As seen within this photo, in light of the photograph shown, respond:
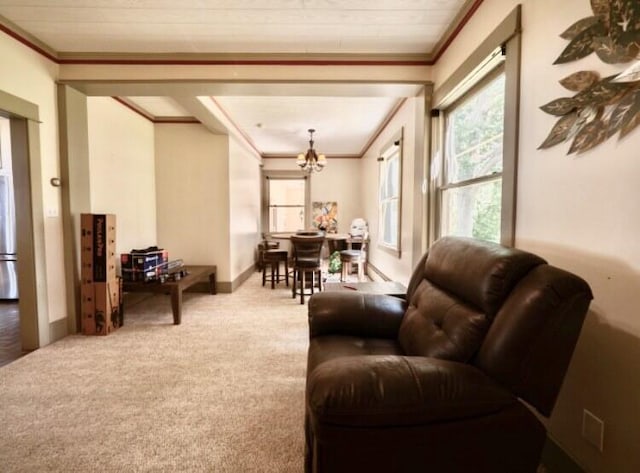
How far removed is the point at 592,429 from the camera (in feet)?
4.00

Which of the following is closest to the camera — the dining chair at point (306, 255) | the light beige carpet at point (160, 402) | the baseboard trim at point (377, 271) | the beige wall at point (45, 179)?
the light beige carpet at point (160, 402)

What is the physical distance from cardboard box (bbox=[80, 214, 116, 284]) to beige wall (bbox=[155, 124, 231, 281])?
164 centimetres

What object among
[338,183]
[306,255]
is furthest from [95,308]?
[338,183]

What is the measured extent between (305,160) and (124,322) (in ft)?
11.6

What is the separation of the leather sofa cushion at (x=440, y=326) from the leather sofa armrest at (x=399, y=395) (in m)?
0.17

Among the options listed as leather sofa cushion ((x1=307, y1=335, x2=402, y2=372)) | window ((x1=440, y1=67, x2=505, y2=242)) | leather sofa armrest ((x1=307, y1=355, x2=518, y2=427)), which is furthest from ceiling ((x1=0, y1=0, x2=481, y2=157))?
leather sofa armrest ((x1=307, y1=355, x2=518, y2=427))

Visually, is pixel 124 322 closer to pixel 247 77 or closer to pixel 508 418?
pixel 247 77

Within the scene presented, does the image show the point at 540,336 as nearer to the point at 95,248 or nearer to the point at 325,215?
the point at 95,248

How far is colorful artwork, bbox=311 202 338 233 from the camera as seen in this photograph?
7.44 metres

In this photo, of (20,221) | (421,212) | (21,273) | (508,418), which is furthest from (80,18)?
(508,418)

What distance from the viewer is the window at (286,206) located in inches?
296

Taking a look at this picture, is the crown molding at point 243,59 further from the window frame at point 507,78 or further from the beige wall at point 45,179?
the window frame at point 507,78

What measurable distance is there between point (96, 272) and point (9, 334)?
1.06 metres

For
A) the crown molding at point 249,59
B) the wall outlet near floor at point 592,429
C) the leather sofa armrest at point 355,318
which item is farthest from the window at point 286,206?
the wall outlet near floor at point 592,429
